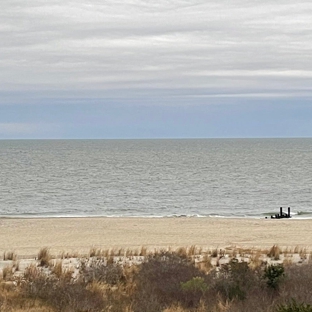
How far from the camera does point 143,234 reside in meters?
29.3

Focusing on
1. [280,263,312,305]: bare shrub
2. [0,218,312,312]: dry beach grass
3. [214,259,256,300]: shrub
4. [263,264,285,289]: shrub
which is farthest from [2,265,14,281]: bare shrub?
[280,263,312,305]: bare shrub

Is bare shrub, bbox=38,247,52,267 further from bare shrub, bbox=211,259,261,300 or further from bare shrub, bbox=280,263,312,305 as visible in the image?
bare shrub, bbox=280,263,312,305

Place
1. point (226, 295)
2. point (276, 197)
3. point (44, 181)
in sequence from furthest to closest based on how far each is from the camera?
1. point (44, 181)
2. point (276, 197)
3. point (226, 295)

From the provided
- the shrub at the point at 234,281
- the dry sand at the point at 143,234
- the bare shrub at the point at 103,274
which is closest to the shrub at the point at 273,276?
the shrub at the point at 234,281

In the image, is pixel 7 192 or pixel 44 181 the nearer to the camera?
pixel 7 192

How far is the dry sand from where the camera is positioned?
24375 mm

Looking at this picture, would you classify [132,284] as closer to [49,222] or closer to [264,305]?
[264,305]

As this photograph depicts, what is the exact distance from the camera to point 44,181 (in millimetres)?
76750

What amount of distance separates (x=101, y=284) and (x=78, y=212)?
35176 mm

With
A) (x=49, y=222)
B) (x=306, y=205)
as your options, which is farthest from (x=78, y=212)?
(x=306, y=205)

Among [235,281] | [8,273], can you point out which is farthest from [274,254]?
[8,273]

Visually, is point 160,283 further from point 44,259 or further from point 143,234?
point 143,234

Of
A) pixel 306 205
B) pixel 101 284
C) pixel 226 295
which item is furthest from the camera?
pixel 306 205

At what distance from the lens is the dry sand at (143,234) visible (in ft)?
80.0
